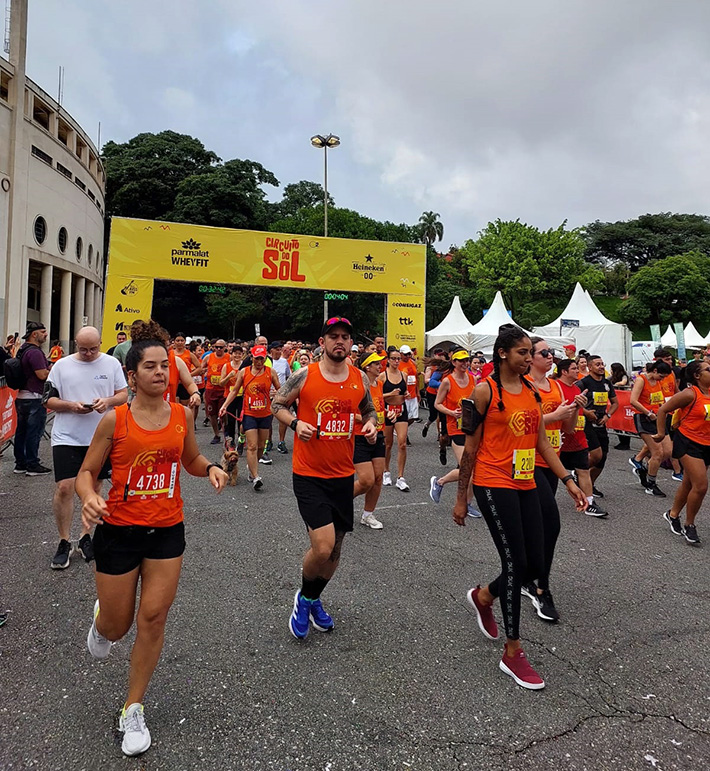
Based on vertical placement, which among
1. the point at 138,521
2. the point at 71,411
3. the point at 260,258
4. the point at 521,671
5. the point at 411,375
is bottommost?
the point at 521,671

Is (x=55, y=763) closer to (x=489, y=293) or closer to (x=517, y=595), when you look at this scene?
(x=517, y=595)

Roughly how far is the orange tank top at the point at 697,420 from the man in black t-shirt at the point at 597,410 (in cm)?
119

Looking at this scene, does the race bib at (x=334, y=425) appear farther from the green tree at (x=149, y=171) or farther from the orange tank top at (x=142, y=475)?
the green tree at (x=149, y=171)

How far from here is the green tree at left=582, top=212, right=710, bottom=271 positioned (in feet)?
232

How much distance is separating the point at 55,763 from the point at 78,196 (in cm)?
3868

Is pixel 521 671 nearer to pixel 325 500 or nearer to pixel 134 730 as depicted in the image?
pixel 325 500

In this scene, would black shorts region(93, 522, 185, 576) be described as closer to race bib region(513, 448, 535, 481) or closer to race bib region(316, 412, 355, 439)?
race bib region(316, 412, 355, 439)

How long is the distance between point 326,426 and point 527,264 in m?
43.0

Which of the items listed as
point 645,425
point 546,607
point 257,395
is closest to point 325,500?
point 546,607

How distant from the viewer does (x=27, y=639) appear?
3.29 metres

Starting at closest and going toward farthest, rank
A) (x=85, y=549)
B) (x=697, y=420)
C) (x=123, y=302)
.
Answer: (x=85, y=549), (x=697, y=420), (x=123, y=302)

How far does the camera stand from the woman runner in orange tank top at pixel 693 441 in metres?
5.32

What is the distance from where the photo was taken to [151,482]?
2.55 metres

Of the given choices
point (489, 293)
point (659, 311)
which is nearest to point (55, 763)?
point (489, 293)
